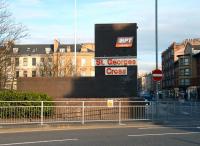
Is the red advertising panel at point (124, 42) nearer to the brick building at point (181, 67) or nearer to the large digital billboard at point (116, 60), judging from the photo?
the large digital billboard at point (116, 60)

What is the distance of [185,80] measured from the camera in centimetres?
13525

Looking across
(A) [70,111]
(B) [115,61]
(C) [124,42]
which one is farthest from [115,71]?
Result: (A) [70,111]

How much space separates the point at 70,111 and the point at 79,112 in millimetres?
636

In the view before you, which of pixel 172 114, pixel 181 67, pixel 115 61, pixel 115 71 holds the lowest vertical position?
pixel 172 114

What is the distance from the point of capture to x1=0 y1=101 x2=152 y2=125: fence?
933 inches

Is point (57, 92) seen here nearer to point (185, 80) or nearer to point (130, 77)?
point (130, 77)

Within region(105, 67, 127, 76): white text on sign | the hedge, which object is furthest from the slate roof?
the hedge

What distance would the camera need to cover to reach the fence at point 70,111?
23.7 m

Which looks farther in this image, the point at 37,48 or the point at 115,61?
the point at 37,48

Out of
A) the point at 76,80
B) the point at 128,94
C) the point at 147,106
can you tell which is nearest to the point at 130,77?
the point at 128,94

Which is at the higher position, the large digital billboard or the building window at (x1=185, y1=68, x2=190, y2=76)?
the building window at (x1=185, y1=68, x2=190, y2=76)

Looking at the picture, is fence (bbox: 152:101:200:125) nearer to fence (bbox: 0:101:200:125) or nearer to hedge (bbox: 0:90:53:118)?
fence (bbox: 0:101:200:125)

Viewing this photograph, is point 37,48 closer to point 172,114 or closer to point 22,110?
point 172,114

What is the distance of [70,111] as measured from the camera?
24609mm
